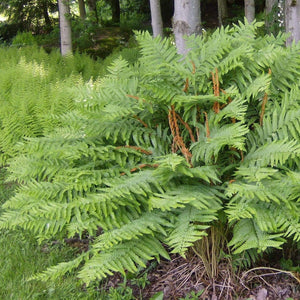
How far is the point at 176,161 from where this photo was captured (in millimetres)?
2250

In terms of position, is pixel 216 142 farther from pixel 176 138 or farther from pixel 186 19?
pixel 186 19

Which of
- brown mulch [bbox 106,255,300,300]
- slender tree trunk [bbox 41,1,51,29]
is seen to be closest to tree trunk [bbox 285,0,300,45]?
brown mulch [bbox 106,255,300,300]

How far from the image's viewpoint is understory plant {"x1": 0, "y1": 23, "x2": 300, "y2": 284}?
230 centimetres

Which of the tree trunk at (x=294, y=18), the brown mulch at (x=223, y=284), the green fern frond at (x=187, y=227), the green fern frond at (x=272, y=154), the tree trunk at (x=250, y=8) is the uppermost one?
the tree trunk at (x=250, y=8)

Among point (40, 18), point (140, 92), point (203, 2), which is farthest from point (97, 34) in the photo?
point (140, 92)

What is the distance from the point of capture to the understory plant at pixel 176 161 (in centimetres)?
230

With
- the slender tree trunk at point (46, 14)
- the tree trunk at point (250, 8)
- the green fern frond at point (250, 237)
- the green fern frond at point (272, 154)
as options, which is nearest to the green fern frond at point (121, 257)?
the green fern frond at point (250, 237)

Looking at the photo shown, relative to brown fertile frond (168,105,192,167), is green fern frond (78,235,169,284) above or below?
below

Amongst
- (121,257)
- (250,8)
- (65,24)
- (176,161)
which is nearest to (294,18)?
(176,161)

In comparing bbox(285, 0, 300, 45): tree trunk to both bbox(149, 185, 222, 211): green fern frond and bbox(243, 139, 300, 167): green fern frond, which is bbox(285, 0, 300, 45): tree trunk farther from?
bbox(149, 185, 222, 211): green fern frond

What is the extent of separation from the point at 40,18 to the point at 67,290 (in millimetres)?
15817

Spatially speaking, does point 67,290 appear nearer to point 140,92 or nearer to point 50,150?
point 50,150

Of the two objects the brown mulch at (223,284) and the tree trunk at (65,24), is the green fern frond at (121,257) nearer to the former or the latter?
the brown mulch at (223,284)

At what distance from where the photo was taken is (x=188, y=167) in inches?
99.1
